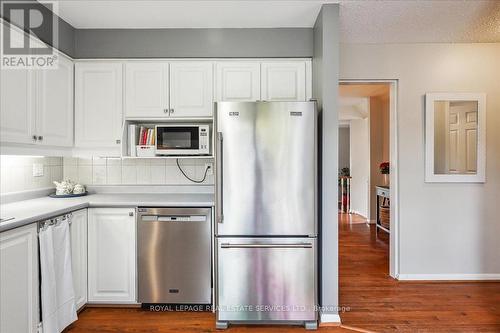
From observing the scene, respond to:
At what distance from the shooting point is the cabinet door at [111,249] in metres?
2.59

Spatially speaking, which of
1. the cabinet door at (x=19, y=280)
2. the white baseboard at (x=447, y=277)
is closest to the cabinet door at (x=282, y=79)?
the cabinet door at (x=19, y=280)

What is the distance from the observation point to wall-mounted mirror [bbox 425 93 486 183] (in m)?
3.27

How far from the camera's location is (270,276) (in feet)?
7.75

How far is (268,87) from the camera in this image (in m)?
2.88

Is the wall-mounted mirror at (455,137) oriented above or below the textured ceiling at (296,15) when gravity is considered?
below

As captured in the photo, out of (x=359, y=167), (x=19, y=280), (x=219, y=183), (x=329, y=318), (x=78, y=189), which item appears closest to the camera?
(x=19, y=280)

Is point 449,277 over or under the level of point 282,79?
under

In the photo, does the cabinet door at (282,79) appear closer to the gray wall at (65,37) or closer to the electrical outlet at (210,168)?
the electrical outlet at (210,168)

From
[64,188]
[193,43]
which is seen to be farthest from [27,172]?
[193,43]

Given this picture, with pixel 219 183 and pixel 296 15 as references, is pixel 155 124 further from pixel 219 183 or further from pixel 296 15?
pixel 296 15

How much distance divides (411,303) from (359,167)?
472cm

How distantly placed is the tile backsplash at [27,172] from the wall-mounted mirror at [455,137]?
3791 millimetres

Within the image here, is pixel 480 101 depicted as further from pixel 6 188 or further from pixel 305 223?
pixel 6 188

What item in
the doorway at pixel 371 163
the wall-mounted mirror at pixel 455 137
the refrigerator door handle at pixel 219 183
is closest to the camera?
the refrigerator door handle at pixel 219 183
